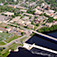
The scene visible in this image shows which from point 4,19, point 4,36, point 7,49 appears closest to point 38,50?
point 7,49

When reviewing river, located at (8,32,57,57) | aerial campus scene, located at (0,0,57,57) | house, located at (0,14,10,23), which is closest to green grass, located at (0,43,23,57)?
A: aerial campus scene, located at (0,0,57,57)

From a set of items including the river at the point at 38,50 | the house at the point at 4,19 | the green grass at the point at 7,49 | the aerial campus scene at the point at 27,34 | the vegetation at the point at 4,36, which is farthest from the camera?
the house at the point at 4,19

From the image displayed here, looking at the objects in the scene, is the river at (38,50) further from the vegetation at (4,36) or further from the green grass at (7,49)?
the vegetation at (4,36)

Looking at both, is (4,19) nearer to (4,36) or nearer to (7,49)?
(4,36)

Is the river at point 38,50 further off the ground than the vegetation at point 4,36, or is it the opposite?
the vegetation at point 4,36

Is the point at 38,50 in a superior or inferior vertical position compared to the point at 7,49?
inferior

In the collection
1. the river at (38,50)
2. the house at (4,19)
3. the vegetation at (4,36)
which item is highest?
the house at (4,19)

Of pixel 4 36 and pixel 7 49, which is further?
pixel 4 36

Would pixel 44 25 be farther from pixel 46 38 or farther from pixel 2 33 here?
pixel 2 33

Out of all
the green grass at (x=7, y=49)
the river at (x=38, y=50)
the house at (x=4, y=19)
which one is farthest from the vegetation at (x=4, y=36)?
the house at (x=4, y=19)
